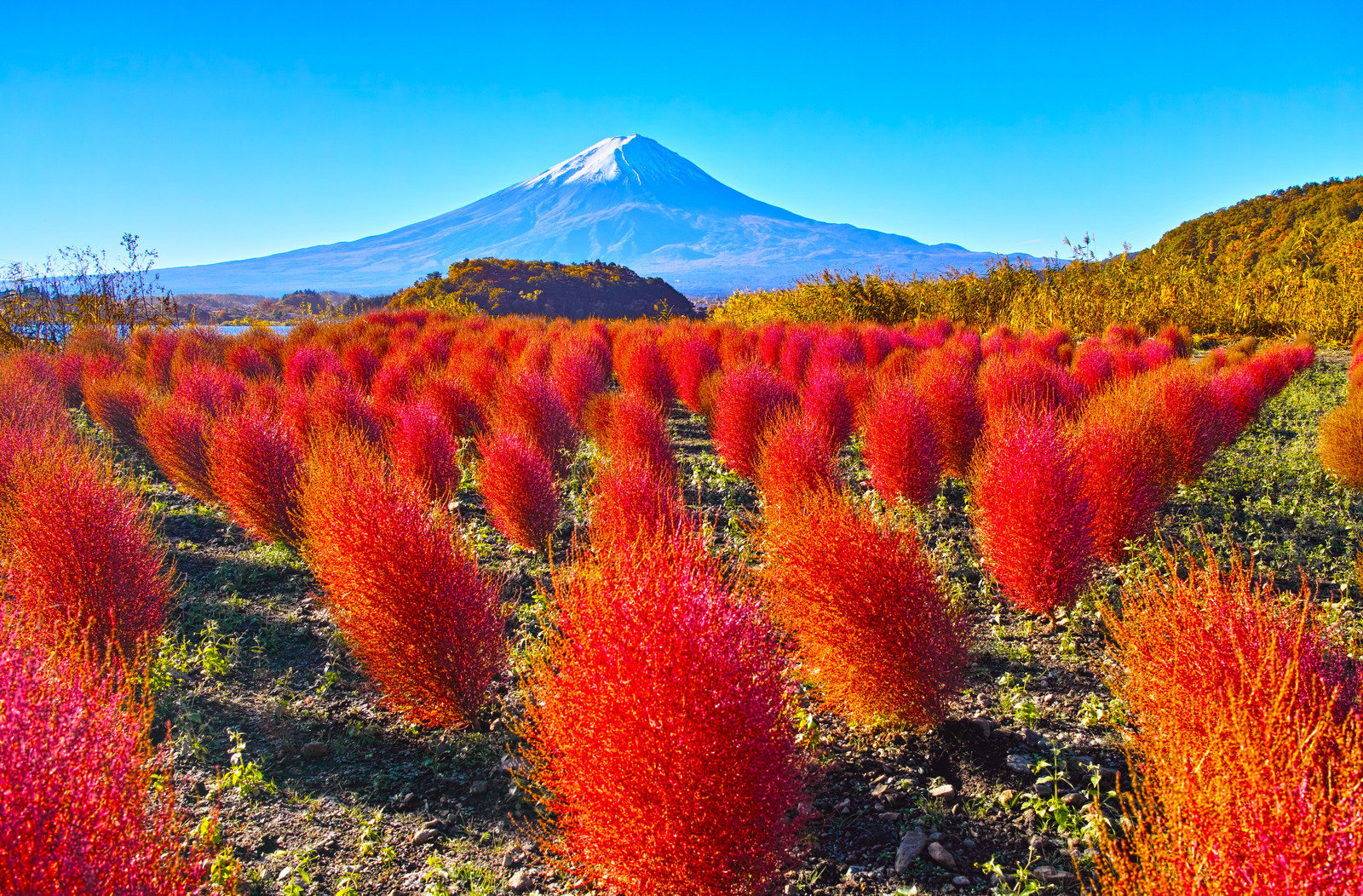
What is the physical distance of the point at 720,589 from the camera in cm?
201

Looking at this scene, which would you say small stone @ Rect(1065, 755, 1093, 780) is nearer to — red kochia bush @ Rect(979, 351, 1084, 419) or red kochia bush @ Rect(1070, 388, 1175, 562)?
red kochia bush @ Rect(1070, 388, 1175, 562)

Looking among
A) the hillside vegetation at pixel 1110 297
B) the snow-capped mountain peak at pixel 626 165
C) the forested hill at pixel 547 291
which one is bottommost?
the hillside vegetation at pixel 1110 297

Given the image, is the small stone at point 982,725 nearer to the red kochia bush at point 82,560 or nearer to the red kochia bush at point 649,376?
the red kochia bush at point 82,560

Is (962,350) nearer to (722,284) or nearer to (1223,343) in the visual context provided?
(1223,343)

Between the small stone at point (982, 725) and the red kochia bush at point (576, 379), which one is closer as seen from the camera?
the small stone at point (982, 725)

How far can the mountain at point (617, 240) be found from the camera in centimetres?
15500

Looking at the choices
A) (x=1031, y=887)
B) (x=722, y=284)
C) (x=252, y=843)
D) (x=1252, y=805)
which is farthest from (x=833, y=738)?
(x=722, y=284)

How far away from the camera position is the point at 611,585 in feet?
6.64

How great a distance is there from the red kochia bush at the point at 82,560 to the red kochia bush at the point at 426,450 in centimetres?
206

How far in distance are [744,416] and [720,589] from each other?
479 cm

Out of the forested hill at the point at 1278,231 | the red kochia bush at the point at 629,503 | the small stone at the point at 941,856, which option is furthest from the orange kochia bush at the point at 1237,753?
the forested hill at the point at 1278,231

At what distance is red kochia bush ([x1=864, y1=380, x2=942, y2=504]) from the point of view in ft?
17.5

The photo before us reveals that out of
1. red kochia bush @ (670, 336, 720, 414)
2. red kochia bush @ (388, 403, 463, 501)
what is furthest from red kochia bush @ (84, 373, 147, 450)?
Answer: red kochia bush @ (670, 336, 720, 414)

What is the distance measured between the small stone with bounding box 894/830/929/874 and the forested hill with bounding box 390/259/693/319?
2623 cm
